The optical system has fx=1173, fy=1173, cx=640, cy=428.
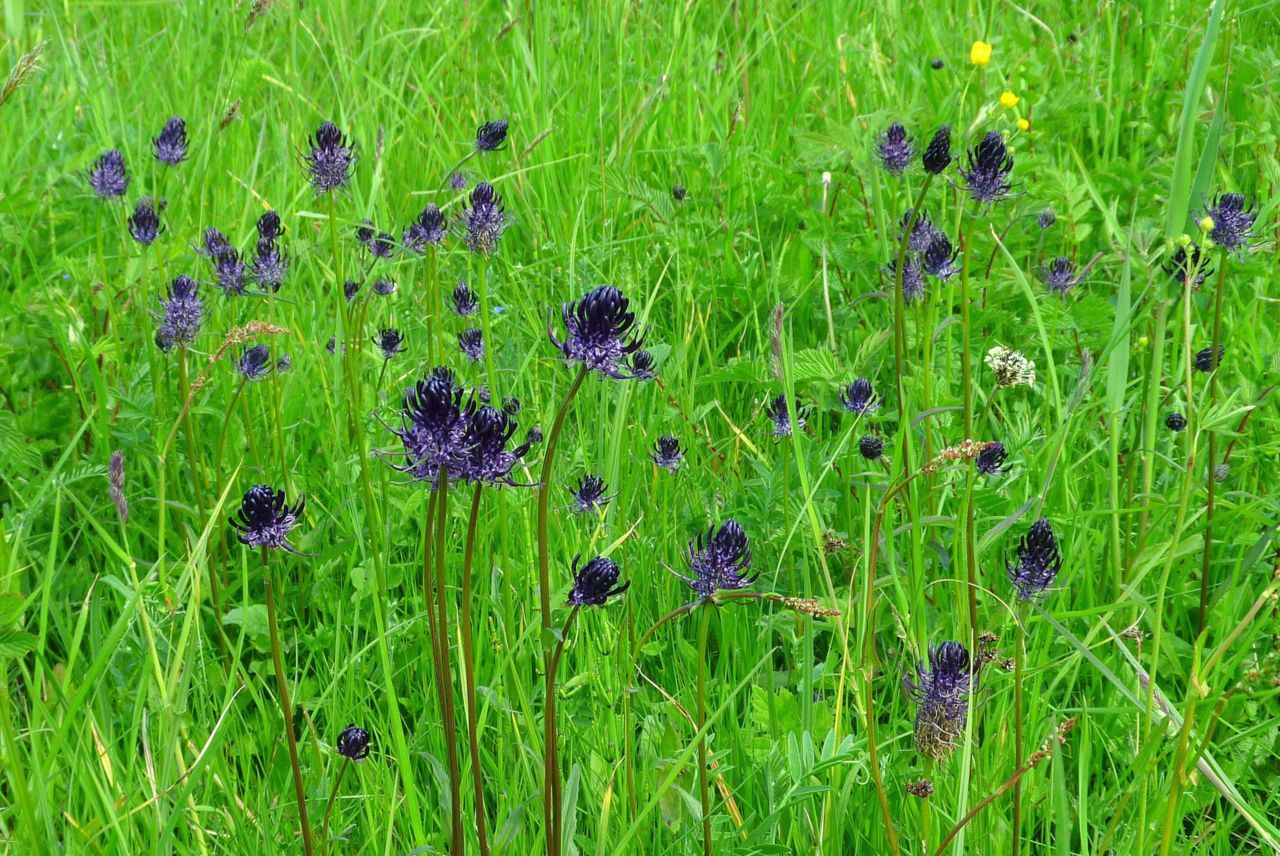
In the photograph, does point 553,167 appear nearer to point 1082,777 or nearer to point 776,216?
point 776,216

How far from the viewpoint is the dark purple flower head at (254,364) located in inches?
102

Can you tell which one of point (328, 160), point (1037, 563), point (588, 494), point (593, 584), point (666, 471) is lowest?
point (666, 471)

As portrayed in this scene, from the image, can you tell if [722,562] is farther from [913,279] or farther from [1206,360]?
[1206,360]

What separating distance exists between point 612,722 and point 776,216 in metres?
2.01

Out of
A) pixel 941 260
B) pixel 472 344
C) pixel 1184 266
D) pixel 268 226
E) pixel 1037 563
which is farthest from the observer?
pixel 268 226

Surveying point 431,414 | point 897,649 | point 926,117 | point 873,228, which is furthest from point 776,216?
point 431,414

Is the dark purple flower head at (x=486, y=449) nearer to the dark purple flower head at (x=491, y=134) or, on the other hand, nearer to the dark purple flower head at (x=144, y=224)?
the dark purple flower head at (x=491, y=134)

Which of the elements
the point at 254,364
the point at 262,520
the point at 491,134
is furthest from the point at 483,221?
the point at 262,520

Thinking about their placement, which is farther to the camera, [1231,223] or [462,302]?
[462,302]

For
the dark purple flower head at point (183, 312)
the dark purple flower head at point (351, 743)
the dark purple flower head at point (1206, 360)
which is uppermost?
the dark purple flower head at point (183, 312)

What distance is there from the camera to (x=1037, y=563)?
1684 millimetres

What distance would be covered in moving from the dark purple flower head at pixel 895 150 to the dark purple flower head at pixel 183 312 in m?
1.55

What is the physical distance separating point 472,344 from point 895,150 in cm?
103

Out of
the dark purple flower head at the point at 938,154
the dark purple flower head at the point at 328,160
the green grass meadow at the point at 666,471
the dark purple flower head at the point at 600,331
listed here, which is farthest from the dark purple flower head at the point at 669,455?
the dark purple flower head at the point at 600,331
